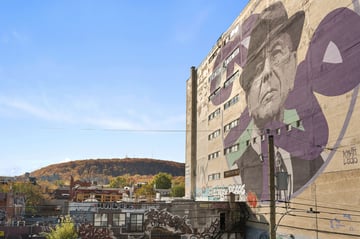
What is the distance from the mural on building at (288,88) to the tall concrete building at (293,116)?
3.6 inches

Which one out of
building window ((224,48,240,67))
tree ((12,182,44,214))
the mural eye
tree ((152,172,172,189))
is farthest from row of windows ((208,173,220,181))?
tree ((152,172,172,189))

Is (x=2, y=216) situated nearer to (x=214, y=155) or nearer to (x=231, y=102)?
(x=214, y=155)

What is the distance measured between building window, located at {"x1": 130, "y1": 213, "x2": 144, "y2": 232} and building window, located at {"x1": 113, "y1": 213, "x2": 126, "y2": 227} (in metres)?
0.94

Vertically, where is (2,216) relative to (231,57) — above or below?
below

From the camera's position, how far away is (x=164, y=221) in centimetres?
4319

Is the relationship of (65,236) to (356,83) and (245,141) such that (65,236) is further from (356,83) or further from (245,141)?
(356,83)

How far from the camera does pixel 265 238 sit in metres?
39.5

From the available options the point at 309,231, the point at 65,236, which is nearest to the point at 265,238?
the point at 309,231

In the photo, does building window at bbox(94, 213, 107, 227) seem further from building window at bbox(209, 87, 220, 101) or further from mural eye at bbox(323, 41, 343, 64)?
mural eye at bbox(323, 41, 343, 64)

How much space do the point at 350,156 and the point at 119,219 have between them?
89.2ft

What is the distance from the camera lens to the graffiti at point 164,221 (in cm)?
4309

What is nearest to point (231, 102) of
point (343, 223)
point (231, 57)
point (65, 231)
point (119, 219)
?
point (231, 57)

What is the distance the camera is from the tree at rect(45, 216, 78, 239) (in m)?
39.8

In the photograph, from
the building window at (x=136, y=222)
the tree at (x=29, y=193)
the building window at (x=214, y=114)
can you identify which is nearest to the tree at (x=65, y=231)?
the building window at (x=136, y=222)
